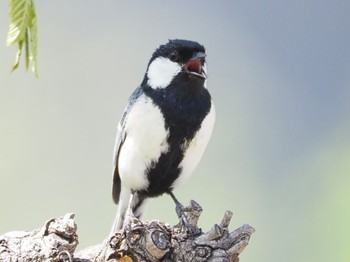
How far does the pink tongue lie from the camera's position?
194 centimetres

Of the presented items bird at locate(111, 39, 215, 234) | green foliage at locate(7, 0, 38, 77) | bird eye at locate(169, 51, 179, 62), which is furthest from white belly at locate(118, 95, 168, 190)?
green foliage at locate(7, 0, 38, 77)

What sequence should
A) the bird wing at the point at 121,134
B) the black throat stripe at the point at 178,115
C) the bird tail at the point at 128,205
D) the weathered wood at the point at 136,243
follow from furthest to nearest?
1. the bird tail at the point at 128,205
2. the bird wing at the point at 121,134
3. the black throat stripe at the point at 178,115
4. the weathered wood at the point at 136,243

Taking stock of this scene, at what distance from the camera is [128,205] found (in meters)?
2.09

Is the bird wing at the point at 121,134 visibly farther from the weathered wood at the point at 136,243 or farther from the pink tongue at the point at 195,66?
the weathered wood at the point at 136,243

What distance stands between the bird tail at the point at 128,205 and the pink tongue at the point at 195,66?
52 centimetres

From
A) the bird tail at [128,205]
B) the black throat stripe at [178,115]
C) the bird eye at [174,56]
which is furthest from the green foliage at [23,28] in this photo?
the bird tail at [128,205]

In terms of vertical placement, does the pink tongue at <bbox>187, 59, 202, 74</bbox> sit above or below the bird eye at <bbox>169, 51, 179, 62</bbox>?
below

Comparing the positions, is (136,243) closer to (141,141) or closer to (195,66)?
(141,141)

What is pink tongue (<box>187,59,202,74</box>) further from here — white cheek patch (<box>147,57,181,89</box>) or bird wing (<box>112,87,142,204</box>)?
bird wing (<box>112,87,142,204</box>)

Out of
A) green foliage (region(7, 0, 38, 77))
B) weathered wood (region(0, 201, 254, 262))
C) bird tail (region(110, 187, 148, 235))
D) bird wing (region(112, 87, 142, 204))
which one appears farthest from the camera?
bird tail (region(110, 187, 148, 235))

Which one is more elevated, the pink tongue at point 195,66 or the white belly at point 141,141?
the pink tongue at point 195,66

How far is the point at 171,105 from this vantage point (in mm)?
1880

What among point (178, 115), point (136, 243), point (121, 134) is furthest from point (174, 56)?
point (136, 243)

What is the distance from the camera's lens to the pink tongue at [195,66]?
194 centimetres
